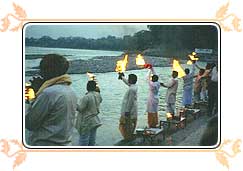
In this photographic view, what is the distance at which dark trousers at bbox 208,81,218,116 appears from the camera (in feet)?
10.6

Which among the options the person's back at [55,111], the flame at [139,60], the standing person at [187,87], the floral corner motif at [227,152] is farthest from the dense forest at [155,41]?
the floral corner motif at [227,152]

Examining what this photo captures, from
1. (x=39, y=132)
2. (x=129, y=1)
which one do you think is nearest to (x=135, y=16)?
(x=129, y=1)

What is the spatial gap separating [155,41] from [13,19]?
75 cm

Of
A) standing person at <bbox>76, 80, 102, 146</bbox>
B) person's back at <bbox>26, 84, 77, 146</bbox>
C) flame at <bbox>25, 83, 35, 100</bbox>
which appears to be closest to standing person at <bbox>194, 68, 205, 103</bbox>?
standing person at <bbox>76, 80, 102, 146</bbox>

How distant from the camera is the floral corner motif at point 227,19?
322cm

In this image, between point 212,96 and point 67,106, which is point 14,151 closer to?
point 67,106

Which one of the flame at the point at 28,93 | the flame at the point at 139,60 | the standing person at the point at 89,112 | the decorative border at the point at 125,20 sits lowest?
the standing person at the point at 89,112

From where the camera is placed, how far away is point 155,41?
324 centimetres

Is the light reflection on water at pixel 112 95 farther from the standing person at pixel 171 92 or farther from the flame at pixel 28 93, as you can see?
the flame at pixel 28 93

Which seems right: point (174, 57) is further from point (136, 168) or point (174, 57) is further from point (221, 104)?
point (136, 168)

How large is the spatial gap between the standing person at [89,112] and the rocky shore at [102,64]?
0.25 ft

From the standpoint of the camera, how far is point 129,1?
321cm

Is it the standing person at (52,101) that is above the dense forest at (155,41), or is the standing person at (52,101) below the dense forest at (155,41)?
below

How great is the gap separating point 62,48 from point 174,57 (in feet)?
1.93
